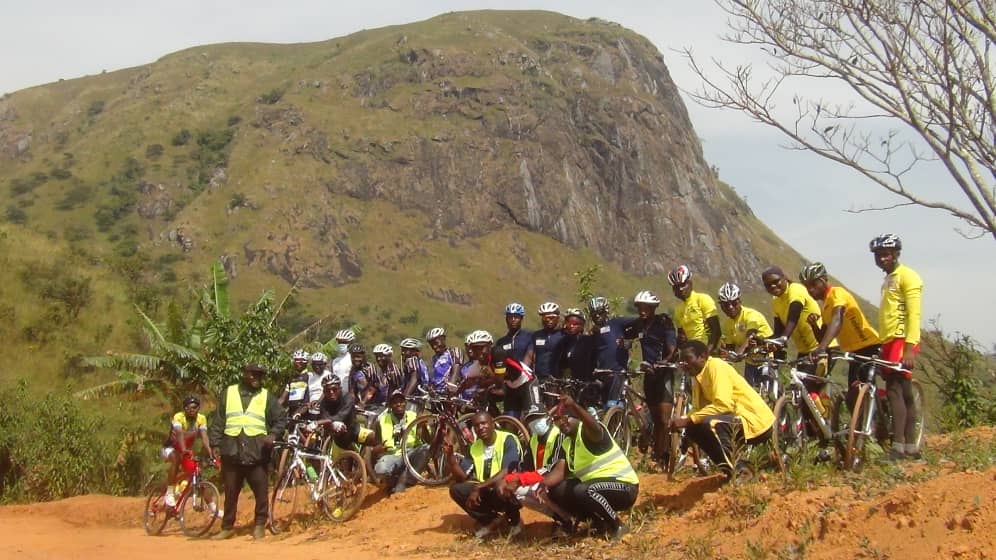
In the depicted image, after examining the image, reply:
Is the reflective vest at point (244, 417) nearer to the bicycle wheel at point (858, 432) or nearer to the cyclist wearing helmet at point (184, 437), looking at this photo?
the cyclist wearing helmet at point (184, 437)

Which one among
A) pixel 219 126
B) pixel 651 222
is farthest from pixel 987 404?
pixel 219 126

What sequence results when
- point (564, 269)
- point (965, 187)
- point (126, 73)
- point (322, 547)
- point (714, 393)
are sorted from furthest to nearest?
point (126, 73) → point (564, 269) → point (965, 187) → point (322, 547) → point (714, 393)

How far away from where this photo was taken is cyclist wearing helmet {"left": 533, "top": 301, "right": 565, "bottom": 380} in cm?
1141

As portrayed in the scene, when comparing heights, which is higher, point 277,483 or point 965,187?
point 965,187

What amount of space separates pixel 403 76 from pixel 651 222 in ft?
124

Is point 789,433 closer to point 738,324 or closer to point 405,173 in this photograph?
point 738,324

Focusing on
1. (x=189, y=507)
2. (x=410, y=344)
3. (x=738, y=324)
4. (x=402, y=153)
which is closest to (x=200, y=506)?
(x=189, y=507)

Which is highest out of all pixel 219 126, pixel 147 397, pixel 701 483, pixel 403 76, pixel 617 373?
pixel 403 76

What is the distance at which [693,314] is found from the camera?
10188mm

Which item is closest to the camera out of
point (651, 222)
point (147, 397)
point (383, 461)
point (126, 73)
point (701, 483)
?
point (701, 483)

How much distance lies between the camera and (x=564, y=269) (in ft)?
378

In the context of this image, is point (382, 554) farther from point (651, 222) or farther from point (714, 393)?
point (651, 222)

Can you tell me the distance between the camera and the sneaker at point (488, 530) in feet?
31.1

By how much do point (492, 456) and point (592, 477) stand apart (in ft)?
4.17
